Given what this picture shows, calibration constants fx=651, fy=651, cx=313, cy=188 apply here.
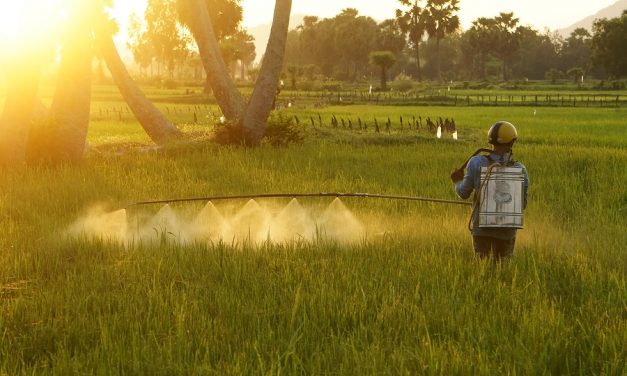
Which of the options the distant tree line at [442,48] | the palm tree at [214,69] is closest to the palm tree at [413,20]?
the distant tree line at [442,48]

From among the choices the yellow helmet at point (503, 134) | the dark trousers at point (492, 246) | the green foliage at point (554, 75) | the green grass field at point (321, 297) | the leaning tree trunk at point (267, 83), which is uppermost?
the green foliage at point (554, 75)

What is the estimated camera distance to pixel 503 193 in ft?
15.2

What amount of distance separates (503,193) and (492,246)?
509mm

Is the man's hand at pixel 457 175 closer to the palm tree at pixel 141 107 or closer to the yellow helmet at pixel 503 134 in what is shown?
the yellow helmet at pixel 503 134

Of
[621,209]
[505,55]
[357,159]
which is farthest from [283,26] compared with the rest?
[505,55]

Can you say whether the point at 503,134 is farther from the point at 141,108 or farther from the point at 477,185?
the point at 141,108

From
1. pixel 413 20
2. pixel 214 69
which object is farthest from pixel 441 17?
pixel 214 69

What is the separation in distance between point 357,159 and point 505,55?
86958 millimetres

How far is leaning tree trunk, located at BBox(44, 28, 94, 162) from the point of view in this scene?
10836 millimetres

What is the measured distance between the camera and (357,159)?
472 inches

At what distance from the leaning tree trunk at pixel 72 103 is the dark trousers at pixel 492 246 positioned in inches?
317

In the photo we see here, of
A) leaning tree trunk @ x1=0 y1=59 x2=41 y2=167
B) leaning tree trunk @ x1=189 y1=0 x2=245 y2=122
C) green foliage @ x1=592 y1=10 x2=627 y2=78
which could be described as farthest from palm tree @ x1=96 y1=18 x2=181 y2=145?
green foliage @ x1=592 y1=10 x2=627 y2=78

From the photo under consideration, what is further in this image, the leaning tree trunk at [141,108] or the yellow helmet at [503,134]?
the leaning tree trunk at [141,108]

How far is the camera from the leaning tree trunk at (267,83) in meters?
13.5
